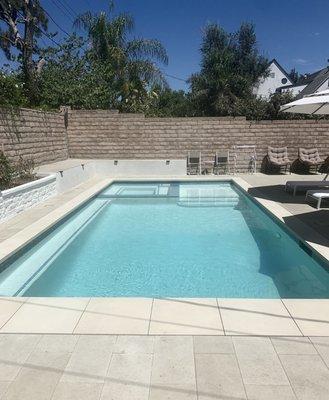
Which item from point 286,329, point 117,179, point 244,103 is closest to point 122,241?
point 286,329

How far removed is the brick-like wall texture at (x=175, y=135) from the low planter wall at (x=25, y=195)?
5.02m

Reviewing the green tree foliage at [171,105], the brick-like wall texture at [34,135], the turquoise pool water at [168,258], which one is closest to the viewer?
the turquoise pool water at [168,258]

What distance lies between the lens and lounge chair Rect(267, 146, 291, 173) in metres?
12.7

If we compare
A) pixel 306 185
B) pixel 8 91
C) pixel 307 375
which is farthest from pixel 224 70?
pixel 307 375

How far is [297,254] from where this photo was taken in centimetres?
548

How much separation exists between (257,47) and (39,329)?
21.9 m

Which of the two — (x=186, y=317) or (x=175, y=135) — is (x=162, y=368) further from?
(x=175, y=135)

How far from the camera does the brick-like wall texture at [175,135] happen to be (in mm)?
13352

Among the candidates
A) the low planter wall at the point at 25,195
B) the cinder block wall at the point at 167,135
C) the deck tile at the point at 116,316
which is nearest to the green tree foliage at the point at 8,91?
the low planter wall at the point at 25,195

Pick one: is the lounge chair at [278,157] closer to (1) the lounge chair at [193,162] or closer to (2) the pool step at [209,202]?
(1) the lounge chair at [193,162]

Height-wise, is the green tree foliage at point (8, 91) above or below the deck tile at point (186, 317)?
above

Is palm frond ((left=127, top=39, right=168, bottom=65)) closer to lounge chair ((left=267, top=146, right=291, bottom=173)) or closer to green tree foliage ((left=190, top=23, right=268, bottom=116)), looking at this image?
green tree foliage ((left=190, top=23, right=268, bottom=116))

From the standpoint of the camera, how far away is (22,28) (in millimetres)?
18547

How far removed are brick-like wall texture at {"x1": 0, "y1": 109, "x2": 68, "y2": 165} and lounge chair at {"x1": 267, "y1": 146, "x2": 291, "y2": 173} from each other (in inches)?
299
